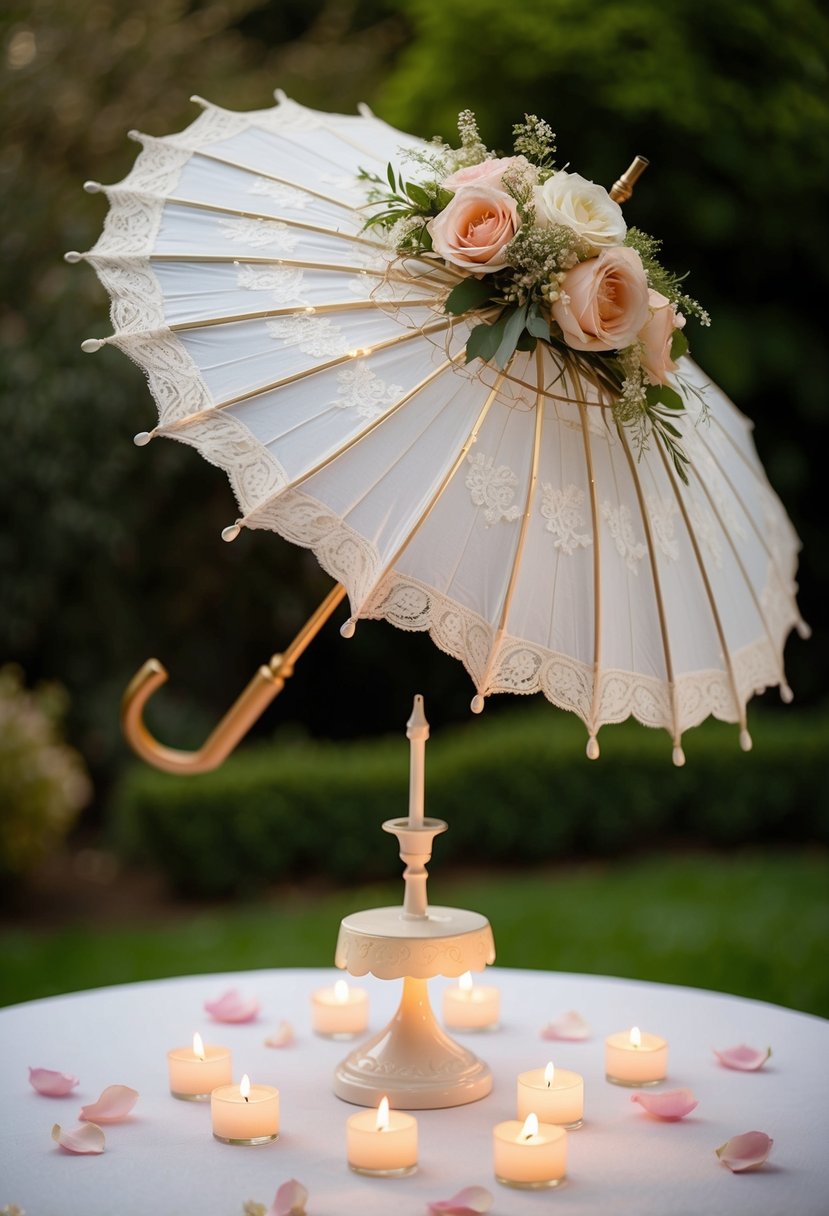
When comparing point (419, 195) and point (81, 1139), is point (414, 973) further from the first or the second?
point (419, 195)

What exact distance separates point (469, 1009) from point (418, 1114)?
408 mm

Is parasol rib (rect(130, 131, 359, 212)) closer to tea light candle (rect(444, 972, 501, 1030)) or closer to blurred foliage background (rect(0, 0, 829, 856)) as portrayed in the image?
tea light candle (rect(444, 972, 501, 1030))

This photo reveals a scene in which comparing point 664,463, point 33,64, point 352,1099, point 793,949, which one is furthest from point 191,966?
point 33,64

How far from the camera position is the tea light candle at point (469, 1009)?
2355 millimetres

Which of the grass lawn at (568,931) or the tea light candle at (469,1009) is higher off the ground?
the grass lawn at (568,931)

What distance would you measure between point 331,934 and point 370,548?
4471 millimetres

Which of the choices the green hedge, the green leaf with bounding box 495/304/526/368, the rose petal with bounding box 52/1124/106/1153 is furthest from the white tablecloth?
the green hedge

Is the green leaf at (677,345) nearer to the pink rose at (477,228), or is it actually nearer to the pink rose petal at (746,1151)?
the pink rose at (477,228)

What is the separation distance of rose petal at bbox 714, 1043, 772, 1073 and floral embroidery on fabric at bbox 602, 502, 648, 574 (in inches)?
32.1

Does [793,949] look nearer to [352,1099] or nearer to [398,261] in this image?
[352,1099]

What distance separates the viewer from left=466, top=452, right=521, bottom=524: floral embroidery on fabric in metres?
1.84

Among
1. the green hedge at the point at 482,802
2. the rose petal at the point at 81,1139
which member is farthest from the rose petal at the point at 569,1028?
the green hedge at the point at 482,802

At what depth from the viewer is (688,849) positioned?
24.1ft

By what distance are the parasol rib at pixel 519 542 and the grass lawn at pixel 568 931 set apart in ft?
12.8
